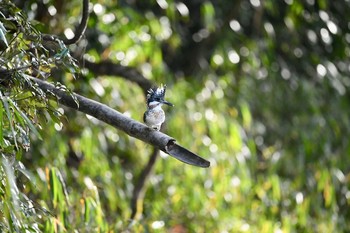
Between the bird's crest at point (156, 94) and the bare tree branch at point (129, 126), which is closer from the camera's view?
the bare tree branch at point (129, 126)

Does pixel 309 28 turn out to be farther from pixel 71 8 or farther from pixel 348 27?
pixel 71 8

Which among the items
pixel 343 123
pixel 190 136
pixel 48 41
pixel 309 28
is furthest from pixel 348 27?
pixel 48 41

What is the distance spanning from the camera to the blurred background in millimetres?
3443

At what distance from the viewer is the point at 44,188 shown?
125 inches

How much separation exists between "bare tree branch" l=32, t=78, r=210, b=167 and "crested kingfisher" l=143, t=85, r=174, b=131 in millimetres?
131

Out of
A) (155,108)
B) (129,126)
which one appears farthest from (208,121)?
(129,126)

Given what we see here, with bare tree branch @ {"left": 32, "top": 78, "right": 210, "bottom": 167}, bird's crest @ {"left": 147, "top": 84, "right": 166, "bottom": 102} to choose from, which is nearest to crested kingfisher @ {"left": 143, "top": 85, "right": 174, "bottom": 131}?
bird's crest @ {"left": 147, "top": 84, "right": 166, "bottom": 102}

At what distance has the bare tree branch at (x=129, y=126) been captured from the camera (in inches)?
73.5

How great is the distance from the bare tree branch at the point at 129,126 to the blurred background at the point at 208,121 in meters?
0.65

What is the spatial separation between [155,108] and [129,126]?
217 mm

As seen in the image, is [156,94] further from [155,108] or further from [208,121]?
[208,121]

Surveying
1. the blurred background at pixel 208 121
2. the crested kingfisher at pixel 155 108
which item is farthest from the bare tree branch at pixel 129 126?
the blurred background at pixel 208 121

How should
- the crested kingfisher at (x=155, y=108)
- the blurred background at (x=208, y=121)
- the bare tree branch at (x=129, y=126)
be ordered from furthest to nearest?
1. the blurred background at (x=208, y=121)
2. the crested kingfisher at (x=155, y=108)
3. the bare tree branch at (x=129, y=126)

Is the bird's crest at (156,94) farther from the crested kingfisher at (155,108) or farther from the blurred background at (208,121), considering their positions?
the blurred background at (208,121)
